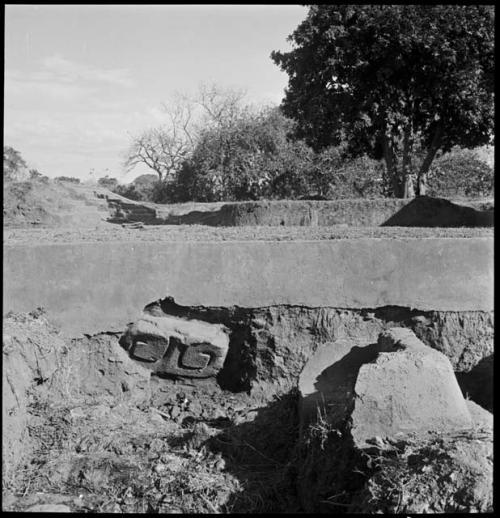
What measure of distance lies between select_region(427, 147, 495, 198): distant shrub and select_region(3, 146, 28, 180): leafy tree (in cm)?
1293

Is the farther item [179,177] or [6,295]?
[179,177]

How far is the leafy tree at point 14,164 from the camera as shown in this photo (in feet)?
59.3

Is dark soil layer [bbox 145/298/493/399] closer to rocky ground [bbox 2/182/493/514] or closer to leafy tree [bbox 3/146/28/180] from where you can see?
rocky ground [bbox 2/182/493/514]

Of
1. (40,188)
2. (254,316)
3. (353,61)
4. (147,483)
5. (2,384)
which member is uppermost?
(353,61)

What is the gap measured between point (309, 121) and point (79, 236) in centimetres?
877

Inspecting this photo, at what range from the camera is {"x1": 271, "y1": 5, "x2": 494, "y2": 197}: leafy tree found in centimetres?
1212

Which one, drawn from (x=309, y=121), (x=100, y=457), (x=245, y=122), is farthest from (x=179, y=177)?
(x=100, y=457)

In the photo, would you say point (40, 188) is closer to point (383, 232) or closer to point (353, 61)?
point (353, 61)

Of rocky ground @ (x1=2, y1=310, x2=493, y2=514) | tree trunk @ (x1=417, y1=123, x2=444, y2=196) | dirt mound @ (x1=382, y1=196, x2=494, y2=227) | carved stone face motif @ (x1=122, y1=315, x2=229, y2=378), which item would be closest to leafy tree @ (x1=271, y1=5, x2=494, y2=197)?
tree trunk @ (x1=417, y1=123, x2=444, y2=196)

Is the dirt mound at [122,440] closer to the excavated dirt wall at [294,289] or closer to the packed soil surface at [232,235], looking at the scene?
the excavated dirt wall at [294,289]

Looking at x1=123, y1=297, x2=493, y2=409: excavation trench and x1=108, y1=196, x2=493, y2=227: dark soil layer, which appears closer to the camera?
x1=123, y1=297, x2=493, y2=409: excavation trench

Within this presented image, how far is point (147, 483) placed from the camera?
13.7ft

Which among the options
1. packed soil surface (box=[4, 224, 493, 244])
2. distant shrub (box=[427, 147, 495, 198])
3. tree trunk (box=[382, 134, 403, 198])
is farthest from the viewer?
distant shrub (box=[427, 147, 495, 198])

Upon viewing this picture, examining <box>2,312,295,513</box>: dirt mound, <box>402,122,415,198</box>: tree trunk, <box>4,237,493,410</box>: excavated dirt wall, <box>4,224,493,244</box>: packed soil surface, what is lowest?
<box>2,312,295,513</box>: dirt mound
